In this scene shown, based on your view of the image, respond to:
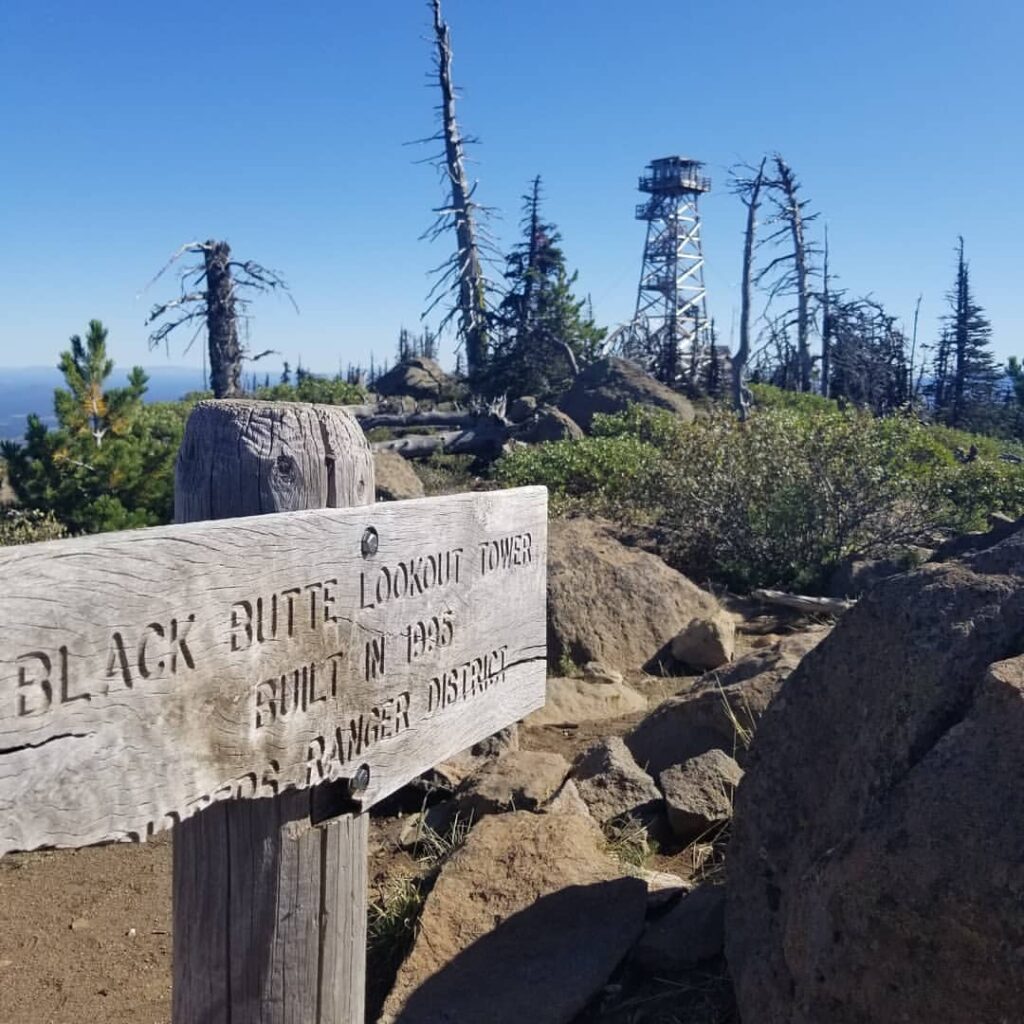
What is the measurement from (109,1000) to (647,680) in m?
4.03

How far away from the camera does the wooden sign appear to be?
4.61 feet

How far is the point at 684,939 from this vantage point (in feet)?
10.5

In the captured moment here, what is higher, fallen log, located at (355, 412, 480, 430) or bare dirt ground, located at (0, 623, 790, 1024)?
fallen log, located at (355, 412, 480, 430)

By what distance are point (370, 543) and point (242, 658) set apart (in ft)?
1.26

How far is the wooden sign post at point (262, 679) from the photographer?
56.4 inches

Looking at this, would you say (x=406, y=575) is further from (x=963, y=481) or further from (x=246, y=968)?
(x=963, y=481)

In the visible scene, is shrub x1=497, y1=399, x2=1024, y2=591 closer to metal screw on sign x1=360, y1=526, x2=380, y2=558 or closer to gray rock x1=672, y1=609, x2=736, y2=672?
gray rock x1=672, y1=609, x2=736, y2=672

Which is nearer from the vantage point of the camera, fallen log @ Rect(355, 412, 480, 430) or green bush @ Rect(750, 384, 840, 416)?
fallen log @ Rect(355, 412, 480, 430)

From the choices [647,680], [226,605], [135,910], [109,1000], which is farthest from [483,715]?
[647,680]

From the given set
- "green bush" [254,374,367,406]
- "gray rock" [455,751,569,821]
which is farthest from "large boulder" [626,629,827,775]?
"green bush" [254,374,367,406]

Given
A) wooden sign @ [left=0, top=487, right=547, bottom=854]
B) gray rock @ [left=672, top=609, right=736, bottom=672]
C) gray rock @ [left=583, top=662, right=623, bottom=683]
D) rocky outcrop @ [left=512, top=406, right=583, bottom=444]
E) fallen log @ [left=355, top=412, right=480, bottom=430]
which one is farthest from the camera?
fallen log @ [left=355, top=412, right=480, bottom=430]

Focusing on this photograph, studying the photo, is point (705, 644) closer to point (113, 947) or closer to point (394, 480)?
point (113, 947)

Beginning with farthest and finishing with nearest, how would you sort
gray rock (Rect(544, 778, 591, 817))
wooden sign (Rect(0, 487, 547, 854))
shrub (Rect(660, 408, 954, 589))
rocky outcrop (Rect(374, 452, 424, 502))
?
rocky outcrop (Rect(374, 452, 424, 502))
shrub (Rect(660, 408, 954, 589))
gray rock (Rect(544, 778, 591, 817))
wooden sign (Rect(0, 487, 547, 854))

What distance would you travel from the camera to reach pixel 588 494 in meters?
12.7
